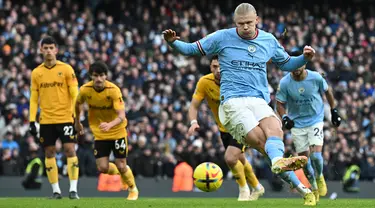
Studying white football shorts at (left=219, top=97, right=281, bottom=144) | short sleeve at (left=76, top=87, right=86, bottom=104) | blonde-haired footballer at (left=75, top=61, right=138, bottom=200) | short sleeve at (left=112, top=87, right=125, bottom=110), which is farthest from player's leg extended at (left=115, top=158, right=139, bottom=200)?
white football shorts at (left=219, top=97, right=281, bottom=144)

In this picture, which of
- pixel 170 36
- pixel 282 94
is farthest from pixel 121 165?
pixel 170 36

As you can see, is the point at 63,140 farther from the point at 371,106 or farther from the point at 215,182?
the point at 371,106

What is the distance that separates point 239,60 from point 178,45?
2.79ft

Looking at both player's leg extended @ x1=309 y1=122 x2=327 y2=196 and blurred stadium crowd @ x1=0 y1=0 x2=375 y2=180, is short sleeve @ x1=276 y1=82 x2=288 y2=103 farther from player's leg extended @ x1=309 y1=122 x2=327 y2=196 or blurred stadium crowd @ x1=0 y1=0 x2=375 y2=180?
blurred stadium crowd @ x1=0 y1=0 x2=375 y2=180

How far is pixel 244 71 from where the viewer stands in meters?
10.9

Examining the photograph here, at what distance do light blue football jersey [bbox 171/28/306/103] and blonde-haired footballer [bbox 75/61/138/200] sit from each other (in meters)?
3.51

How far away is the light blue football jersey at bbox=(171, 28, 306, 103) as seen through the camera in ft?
35.6

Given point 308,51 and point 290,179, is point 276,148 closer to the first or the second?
point 308,51

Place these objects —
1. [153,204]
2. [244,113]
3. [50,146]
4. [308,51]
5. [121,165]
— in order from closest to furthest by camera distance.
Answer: [244,113] < [308,51] < [153,204] < [50,146] < [121,165]

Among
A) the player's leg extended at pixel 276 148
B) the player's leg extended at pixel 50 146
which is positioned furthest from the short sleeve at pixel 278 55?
the player's leg extended at pixel 50 146

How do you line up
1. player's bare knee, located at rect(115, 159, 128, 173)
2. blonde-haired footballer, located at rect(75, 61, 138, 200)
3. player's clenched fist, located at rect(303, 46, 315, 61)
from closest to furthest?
player's clenched fist, located at rect(303, 46, 315, 61) → blonde-haired footballer, located at rect(75, 61, 138, 200) → player's bare knee, located at rect(115, 159, 128, 173)

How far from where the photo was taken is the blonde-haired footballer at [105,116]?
14.5 metres

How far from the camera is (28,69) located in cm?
2427

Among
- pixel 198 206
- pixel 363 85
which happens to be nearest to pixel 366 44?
pixel 363 85
